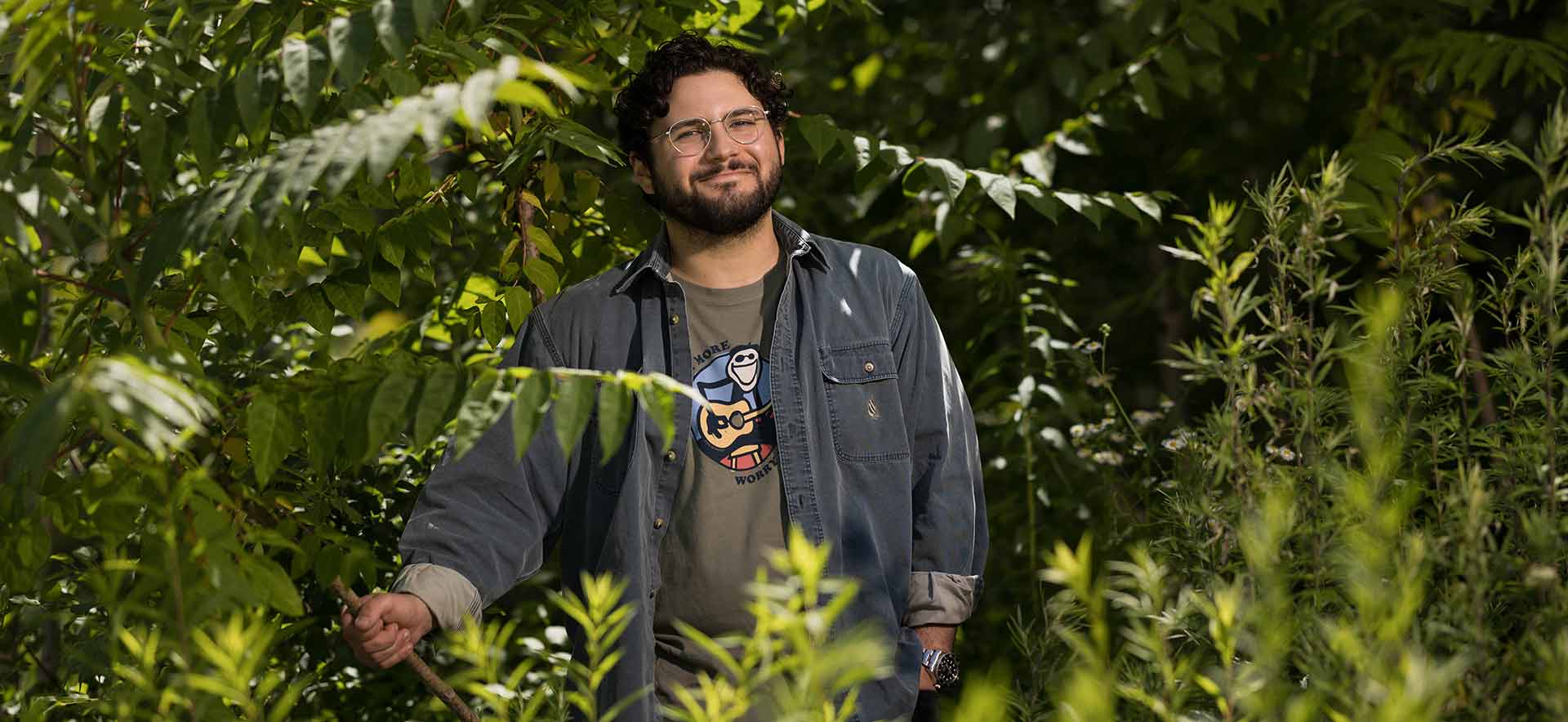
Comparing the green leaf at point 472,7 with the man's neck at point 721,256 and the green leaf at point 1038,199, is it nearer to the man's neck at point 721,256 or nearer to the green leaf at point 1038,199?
the man's neck at point 721,256

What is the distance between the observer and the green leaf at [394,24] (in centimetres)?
163

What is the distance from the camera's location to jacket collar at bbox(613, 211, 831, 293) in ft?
8.34

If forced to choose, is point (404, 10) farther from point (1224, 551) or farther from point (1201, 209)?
point (1201, 209)

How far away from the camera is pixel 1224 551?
1.80 metres

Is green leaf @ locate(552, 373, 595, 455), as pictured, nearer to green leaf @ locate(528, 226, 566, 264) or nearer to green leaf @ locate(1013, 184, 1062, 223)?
green leaf @ locate(528, 226, 566, 264)

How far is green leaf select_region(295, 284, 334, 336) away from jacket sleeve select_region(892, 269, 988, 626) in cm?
105

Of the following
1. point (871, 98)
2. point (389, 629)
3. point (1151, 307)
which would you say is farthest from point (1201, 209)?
point (389, 629)

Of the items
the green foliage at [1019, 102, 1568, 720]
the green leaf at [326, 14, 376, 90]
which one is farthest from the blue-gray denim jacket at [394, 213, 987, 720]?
the green leaf at [326, 14, 376, 90]

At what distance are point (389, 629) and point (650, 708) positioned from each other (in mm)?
515

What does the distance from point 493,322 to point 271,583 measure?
101cm

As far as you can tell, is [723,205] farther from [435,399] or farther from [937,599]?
[435,399]

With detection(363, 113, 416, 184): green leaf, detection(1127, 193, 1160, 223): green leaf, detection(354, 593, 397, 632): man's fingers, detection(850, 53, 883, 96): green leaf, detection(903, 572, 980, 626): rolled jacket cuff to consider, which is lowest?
detection(850, 53, 883, 96): green leaf

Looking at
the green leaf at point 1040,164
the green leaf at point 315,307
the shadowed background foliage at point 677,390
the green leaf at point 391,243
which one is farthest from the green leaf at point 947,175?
the green leaf at point 315,307

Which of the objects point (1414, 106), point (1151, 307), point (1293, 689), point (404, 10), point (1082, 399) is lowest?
point (1151, 307)
